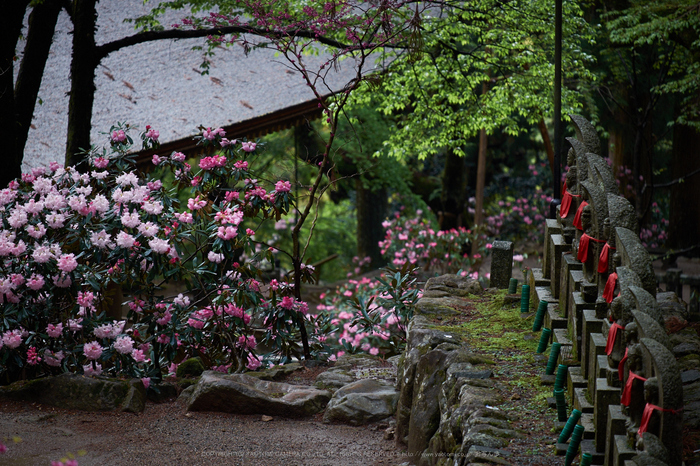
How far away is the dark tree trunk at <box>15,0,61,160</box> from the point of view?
6.38m

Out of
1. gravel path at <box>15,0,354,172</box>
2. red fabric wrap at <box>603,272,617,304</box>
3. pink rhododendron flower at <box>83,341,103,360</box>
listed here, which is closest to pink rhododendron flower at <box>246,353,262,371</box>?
pink rhododendron flower at <box>83,341,103,360</box>

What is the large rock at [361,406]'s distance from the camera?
184 inches

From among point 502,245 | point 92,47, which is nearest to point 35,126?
point 92,47

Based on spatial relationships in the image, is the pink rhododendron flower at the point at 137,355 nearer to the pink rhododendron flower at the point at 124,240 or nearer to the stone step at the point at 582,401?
the pink rhododendron flower at the point at 124,240

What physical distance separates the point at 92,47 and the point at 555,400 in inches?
233

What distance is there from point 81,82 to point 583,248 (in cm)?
536

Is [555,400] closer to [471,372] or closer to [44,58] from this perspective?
[471,372]

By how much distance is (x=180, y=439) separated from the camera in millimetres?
4383

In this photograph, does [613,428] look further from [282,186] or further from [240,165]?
[240,165]

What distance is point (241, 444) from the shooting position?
4.30 meters

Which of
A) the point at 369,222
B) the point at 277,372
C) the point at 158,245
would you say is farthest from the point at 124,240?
the point at 369,222

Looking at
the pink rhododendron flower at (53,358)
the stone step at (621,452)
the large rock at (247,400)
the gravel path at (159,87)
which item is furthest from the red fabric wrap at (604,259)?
the gravel path at (159,87)

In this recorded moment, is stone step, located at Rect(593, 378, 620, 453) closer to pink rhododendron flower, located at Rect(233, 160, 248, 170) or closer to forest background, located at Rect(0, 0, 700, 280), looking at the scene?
forest background, located at Rect(0, 0, 700, 280)

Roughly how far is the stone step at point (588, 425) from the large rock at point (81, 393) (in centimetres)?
325
